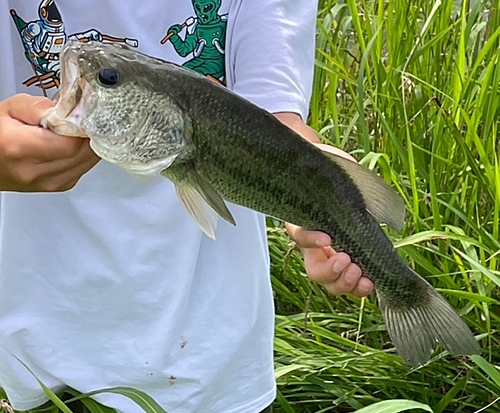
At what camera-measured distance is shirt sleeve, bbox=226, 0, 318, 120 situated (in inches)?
39.4

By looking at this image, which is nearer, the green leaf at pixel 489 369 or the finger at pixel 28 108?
the finger at pixel 28 108

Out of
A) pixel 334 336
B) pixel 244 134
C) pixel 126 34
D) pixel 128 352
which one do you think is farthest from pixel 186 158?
pixel 334 336

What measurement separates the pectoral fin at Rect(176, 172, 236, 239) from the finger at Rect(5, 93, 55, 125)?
0.17 metres

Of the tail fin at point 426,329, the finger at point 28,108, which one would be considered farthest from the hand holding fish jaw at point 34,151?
the tail fin at point 426,329

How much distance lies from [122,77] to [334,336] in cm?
80

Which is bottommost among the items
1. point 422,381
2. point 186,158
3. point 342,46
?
point 422,381

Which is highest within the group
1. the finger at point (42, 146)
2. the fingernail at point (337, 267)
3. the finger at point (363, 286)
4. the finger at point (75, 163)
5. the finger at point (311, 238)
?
the finger at point (42, 146)

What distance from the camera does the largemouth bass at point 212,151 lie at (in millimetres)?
786

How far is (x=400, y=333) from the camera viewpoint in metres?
1.10

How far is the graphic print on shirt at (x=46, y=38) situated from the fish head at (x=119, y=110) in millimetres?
171

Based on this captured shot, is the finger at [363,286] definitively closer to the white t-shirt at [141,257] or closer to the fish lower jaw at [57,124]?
the white t-shirt at [141,257]

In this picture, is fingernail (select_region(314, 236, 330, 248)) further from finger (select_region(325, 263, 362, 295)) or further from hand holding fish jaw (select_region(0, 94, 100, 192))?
hand holding fish jaw (select_region(0, 94, 100, 192))

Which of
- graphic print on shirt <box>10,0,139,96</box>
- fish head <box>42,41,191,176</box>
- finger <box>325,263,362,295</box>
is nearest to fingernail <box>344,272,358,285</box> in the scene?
finger <box>325,263,362,295</box>

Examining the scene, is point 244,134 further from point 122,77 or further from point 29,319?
point 29,319
